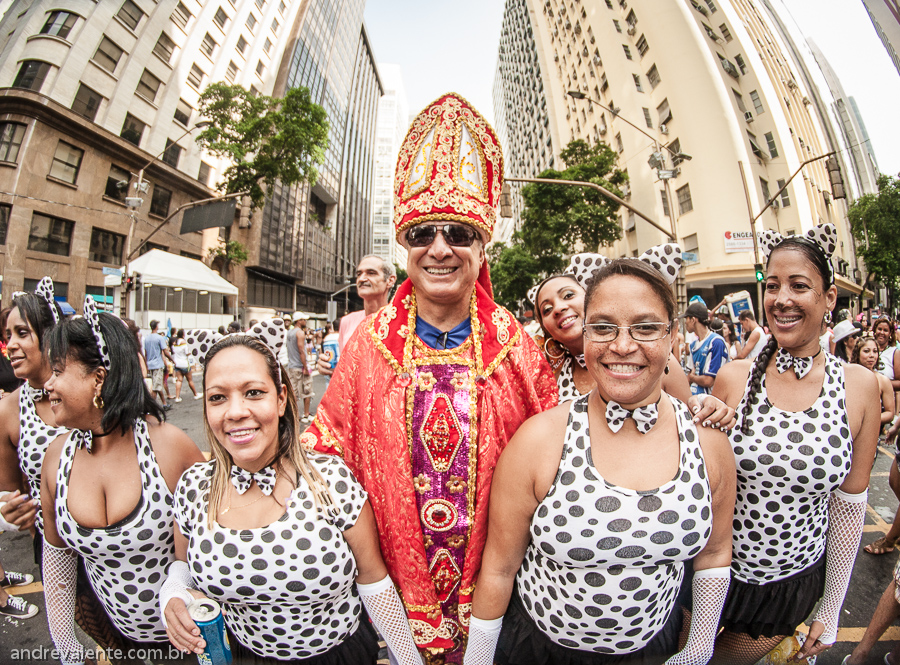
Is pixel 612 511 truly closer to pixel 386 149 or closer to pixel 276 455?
pixel 276 455

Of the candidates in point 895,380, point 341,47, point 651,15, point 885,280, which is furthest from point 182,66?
point 885,280

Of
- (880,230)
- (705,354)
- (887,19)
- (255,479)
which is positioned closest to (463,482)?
(255,479)

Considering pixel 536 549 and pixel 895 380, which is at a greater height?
pixel 895 380

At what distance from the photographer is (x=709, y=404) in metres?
1.49

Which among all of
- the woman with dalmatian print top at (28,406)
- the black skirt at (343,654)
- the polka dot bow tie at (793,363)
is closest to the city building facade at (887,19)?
the polka dot bow tie at (793,363)

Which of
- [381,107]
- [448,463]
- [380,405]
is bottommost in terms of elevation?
[448,463]

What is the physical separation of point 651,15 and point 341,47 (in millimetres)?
41324

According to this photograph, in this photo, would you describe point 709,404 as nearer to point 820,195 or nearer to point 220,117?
point 220,117

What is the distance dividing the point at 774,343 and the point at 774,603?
1.20 m

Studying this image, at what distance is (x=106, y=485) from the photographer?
171 cm

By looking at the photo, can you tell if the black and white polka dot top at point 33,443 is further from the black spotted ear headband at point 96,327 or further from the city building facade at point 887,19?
the city building facade at point 887,19

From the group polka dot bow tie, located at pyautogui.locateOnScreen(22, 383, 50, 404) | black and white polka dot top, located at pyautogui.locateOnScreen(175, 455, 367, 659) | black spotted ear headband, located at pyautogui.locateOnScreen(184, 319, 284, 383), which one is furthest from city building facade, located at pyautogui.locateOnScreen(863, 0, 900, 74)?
polka dot bow tie, located at pyautogui.locateOnScreen(22, 383, 50, 404)

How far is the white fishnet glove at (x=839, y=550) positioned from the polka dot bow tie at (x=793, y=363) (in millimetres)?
575

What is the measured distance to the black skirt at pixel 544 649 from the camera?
1.51m
